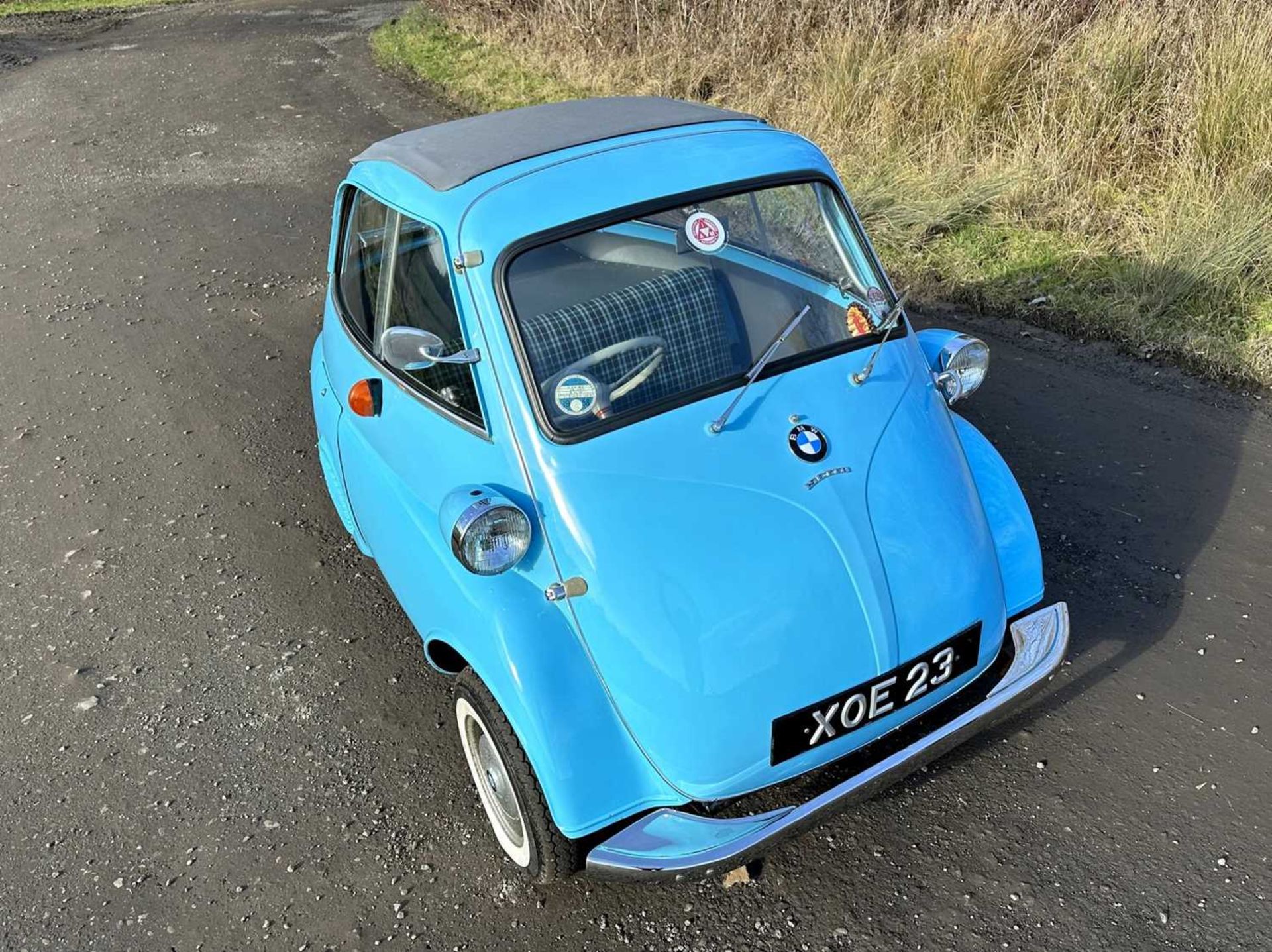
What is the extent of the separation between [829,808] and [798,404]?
1.22 metres

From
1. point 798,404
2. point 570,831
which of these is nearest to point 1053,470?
point 798,404

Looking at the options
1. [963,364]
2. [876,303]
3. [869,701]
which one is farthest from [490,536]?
[963,364]

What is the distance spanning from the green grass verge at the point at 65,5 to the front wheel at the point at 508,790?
21067mm

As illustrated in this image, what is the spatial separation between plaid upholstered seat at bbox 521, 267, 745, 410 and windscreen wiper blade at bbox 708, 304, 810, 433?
9 cm

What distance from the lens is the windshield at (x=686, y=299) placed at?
117 inches

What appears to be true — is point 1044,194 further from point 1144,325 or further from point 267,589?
point 267,589

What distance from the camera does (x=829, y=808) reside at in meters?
2.58

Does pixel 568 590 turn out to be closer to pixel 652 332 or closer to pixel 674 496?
pixel 674 496

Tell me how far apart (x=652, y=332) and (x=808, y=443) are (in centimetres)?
61

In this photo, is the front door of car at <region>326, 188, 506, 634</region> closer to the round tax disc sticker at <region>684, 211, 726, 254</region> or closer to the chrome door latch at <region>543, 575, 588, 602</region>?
the chrome door latch at <region>543, 575, 588, 602</region>

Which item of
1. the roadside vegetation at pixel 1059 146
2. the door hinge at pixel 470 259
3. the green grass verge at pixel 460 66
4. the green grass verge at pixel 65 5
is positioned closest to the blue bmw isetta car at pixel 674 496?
the door hinge at pixel 470 259

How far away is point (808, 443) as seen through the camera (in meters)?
2.94

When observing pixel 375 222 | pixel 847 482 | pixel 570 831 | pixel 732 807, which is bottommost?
pixel 732 807

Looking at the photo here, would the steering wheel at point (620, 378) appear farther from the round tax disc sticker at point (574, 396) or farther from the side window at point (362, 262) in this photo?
the side window at point (362, 262)
